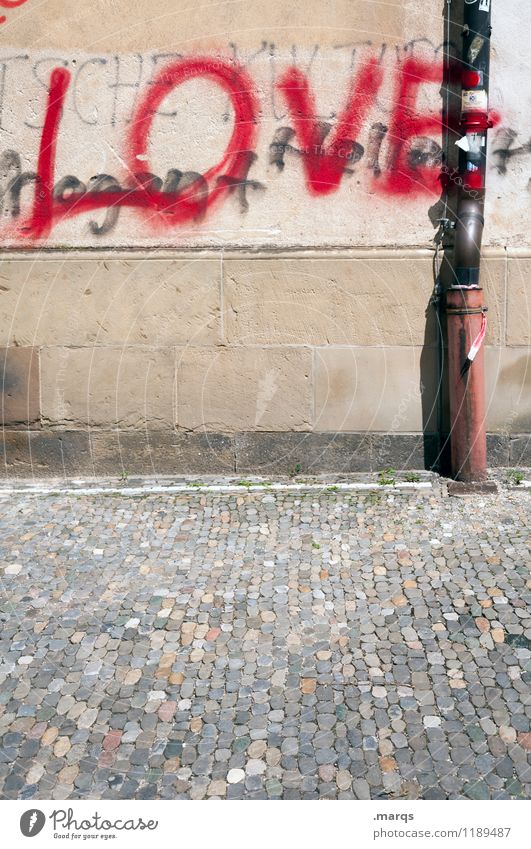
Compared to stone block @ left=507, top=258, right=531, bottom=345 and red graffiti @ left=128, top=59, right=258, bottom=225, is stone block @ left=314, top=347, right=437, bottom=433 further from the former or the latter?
red graffiti @ left=128, top=59, right=258, bottom=225

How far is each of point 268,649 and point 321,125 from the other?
3721mm

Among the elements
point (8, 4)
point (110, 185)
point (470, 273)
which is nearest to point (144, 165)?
point (110, 185)

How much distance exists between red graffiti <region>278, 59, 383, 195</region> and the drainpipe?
68cm

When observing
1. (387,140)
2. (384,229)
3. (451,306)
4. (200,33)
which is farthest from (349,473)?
(200,33)

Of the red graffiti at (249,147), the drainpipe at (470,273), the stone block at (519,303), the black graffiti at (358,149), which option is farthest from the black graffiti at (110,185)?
the stone block at (519,303)

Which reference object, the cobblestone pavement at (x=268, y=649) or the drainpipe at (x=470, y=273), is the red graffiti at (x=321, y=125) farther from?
the cobblestone pavement at (x=268, y=649)

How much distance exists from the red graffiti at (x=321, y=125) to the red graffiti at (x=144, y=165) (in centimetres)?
30

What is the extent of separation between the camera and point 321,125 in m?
5.68

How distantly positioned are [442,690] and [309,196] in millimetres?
3635

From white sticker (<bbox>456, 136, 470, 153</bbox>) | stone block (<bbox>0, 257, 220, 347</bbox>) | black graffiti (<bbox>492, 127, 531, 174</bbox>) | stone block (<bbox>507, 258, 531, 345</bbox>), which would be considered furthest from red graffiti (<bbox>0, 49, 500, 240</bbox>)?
stone block (<bbox>507, 258, 531, 345</bbox>)

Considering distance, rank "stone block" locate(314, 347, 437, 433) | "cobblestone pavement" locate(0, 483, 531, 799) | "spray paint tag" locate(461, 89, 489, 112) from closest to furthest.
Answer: "cobblestone pavement" locate(0, 483, 531, 799)
"spray paint tag" locate(461, 89, 489, 112)
"stone block" locate(314, 347, 437, 433)

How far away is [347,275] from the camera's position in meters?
5.74

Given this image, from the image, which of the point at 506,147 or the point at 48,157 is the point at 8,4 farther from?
the point at 506,147

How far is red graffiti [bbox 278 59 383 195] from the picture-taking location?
222 inches
